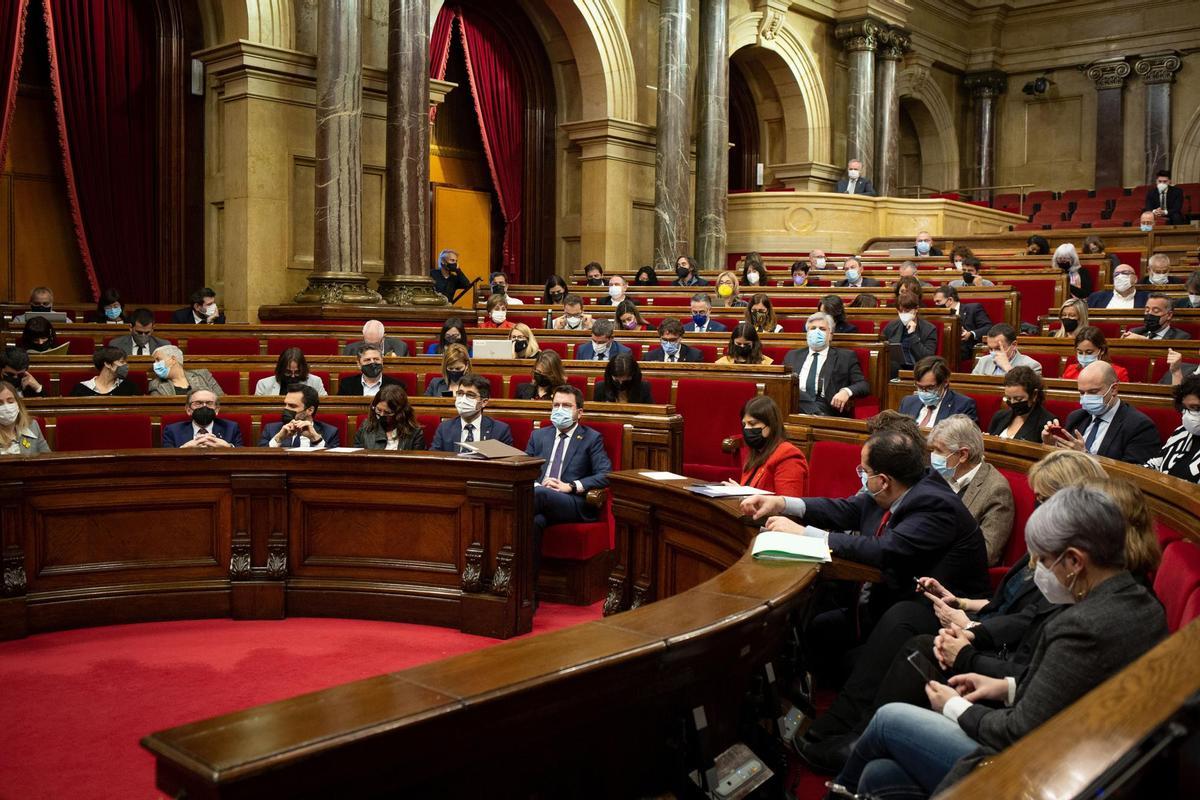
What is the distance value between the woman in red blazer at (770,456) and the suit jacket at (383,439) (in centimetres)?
169

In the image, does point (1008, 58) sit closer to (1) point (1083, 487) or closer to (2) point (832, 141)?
(2) point (832, 141)

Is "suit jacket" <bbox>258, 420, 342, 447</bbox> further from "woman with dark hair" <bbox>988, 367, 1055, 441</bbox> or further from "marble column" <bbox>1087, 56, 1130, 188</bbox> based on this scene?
"marble column" <bbox>1087, 56, 1130, 188</bbox>

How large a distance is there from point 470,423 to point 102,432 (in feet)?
5.86

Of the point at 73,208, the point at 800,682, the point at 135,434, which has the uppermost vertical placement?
the point at 73,208

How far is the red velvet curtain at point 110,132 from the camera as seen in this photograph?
412 inches

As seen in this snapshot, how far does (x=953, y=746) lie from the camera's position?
2252mm

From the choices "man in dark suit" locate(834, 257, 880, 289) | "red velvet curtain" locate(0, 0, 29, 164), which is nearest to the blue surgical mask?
"man in dark suit" locate(834, 257, 880, 289)

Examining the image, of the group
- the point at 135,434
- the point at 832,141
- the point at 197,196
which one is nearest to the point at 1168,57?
the point at 832,141

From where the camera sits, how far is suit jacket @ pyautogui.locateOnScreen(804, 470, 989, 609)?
10.1 feet

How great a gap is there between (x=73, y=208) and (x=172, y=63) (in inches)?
65.8

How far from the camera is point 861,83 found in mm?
17797

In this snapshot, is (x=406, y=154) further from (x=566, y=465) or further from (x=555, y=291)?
(x=566, y=465)

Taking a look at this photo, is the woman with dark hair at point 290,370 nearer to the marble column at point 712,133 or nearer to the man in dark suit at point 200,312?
the man in dark suit at point 200,312

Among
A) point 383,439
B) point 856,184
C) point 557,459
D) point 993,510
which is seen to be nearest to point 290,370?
point 383,439
